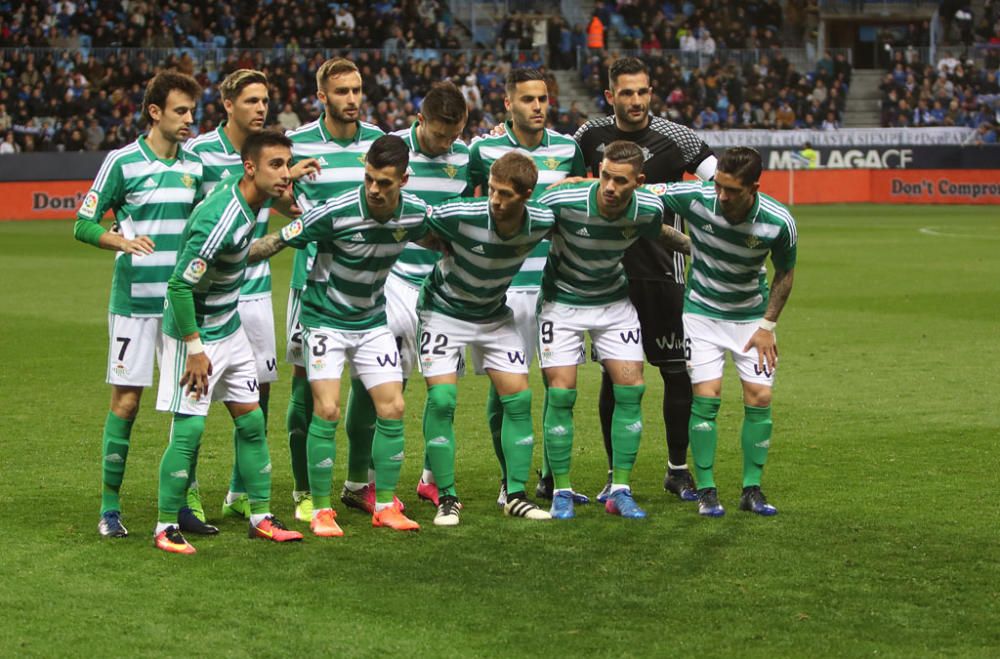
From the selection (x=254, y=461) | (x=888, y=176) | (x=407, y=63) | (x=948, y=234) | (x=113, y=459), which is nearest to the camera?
(x=254, y=461)

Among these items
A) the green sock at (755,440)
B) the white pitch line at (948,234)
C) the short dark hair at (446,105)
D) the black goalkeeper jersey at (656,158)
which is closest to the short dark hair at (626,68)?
→ the black goalkeeper jersey at (656,158)

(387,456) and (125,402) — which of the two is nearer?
(125,402)

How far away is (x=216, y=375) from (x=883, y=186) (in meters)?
31.4

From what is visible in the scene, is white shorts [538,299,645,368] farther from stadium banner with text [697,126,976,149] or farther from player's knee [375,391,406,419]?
stadium banner with text [697,126,976,149]

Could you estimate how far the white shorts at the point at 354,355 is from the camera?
23.1 ft

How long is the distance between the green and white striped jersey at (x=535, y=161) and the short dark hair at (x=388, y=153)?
3.65 ft

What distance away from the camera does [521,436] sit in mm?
7391

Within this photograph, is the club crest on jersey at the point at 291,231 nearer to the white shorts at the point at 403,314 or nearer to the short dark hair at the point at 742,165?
the white shorts at the point at 403,314

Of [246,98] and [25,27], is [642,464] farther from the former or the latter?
[25,27]

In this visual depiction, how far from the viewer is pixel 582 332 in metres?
7.55

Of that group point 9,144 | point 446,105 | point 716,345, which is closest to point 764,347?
point 716,345

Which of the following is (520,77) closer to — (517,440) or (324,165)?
(324,165)

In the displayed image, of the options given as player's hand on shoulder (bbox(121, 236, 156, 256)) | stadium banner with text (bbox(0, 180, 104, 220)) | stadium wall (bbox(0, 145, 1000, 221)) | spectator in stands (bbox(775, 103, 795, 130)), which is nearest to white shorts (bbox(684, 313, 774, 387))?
player's hand on shoulder (bbox(121, 236, 156, 256))

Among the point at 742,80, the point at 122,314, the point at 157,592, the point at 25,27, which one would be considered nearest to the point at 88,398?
the point at 122,314
